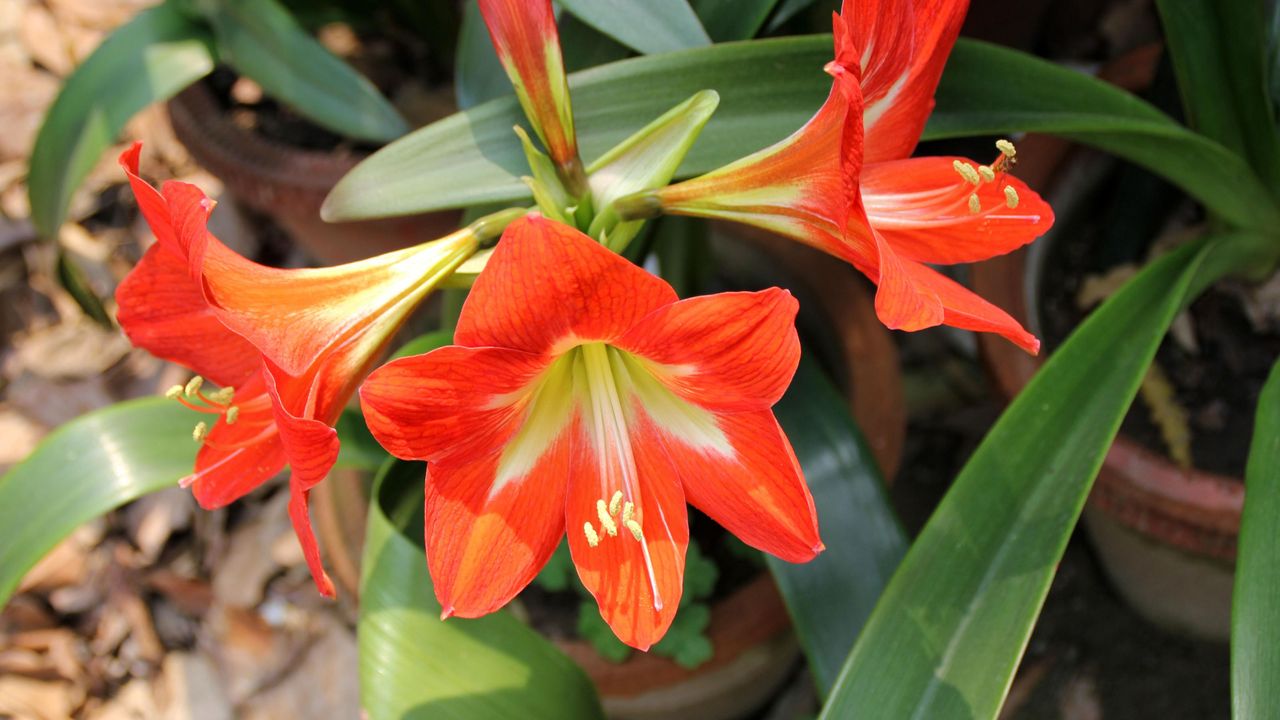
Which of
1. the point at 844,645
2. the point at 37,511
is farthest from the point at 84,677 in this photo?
the point at 844,645

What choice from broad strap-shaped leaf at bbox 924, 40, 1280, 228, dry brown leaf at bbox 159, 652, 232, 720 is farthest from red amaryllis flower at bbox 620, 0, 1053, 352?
dry brown leaf at bbox 159, 652, 232, 720

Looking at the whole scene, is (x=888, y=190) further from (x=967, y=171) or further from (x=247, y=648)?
(x=247, y=648)

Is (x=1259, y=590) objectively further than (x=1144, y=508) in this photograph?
No

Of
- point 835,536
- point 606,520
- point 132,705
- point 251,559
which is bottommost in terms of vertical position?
point 132,705

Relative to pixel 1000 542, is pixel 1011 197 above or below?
above

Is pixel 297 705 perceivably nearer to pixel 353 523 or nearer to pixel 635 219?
pixel 353 523

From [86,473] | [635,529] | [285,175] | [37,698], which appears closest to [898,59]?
[635,529]
